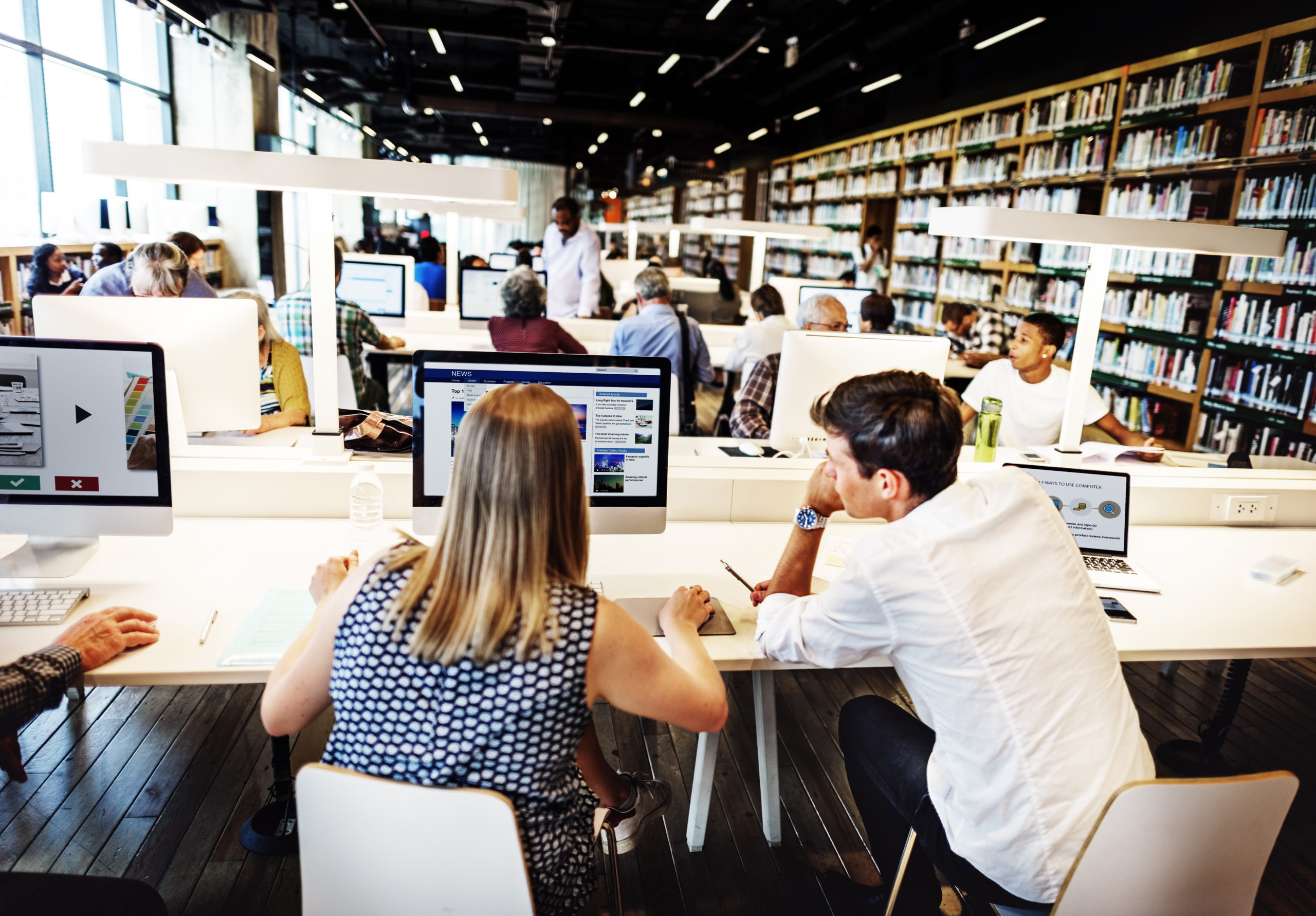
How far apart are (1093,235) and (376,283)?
15.8ft

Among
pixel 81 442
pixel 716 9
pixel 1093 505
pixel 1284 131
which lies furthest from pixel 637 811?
pixel 716 9

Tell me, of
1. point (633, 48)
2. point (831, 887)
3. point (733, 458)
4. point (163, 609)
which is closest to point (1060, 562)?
point (831, 887)

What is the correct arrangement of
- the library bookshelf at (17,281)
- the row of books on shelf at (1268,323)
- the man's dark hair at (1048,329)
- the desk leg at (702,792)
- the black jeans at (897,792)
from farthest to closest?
the library bookshelf at (17,281) → the row of books on shelf at (1268,323) → the man's dark hair at (1048,329) → the desk leg at (702,792) → the black jeans at (897,792)

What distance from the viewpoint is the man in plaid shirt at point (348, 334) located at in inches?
154

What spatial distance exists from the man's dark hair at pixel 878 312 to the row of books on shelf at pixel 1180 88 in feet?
6.90

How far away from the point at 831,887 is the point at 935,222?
1756 millimetres

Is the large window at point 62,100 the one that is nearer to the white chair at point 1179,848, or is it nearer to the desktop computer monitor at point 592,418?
the desktop computer monitor at point 592,418

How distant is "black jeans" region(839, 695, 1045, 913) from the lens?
1.53 metres

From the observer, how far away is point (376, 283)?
5.95 m

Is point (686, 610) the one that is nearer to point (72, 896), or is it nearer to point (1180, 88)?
point (72, 896)

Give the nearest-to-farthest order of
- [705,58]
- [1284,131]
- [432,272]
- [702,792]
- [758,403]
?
[702,792], [758,403], [1284,131], [432,272], [705,58]

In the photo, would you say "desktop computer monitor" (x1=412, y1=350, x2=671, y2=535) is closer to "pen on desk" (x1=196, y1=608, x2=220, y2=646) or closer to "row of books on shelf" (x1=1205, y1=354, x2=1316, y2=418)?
"pen on desk" (x1=196, y1=608, x2=220, y2=646)

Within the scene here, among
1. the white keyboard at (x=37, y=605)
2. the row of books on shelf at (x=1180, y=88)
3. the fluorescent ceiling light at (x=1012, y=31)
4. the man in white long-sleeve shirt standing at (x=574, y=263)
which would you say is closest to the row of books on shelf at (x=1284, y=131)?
the row of books on shelf at (x=1180, y=88)

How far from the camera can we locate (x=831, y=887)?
6.42 feet
